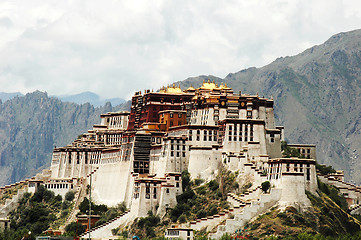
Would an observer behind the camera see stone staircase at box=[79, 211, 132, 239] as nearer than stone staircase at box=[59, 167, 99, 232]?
Yes

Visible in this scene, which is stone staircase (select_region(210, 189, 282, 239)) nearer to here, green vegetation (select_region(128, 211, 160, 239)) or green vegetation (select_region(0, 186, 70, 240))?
green vegetation (select_region(128, 211, 160, 239))

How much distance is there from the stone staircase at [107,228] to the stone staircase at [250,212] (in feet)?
84.7

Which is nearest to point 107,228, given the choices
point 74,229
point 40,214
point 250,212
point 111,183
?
point 74,229

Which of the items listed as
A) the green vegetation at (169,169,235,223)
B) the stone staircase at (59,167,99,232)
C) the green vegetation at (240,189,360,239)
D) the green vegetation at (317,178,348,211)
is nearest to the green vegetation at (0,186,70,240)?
the stone staircase at (59,167,99,232)

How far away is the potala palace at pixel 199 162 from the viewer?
147 meters

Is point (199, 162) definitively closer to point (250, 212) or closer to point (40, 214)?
point (250, 212)

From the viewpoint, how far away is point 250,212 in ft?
477

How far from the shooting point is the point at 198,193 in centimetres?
16388

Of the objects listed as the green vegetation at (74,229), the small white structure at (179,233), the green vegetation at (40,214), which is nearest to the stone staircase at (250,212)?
the small white structure at (179,233)

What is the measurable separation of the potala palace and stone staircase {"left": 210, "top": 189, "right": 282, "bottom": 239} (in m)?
0.16

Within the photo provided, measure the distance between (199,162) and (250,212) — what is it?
25516 mm

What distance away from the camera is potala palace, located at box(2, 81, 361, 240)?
→ 14700cm

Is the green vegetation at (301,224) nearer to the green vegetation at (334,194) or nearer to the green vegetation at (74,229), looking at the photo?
the green vegetation at (334,194)

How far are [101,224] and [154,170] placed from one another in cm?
1677
